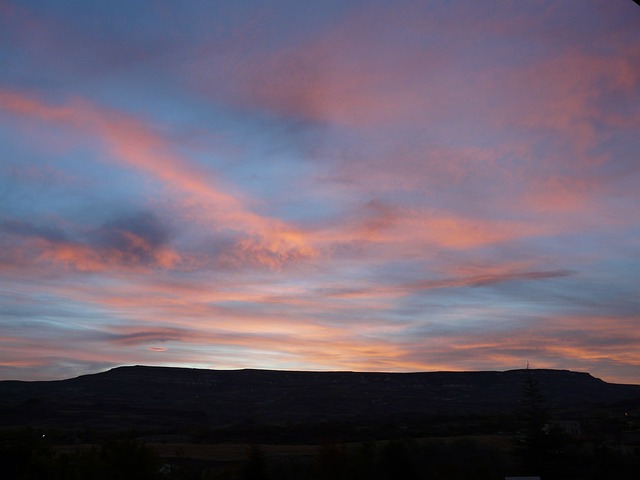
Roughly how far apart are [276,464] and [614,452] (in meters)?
40.1

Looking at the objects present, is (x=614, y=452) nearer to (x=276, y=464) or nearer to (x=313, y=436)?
(x=276, y=464)

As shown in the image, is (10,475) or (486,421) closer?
(10,475)

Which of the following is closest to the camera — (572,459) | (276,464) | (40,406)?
(572,459)

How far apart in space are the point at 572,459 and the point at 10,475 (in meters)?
55.3

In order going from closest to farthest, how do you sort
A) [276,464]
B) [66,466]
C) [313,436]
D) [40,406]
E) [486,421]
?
[66,466]
[276,464]
[313,436]
[486,421]
[40,406]

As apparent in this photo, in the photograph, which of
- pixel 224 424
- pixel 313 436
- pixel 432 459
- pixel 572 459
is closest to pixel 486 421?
pixel 313 436

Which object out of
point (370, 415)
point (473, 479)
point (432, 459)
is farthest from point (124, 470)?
point (370, 415)

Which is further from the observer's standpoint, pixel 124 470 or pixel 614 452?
pixel 614 452

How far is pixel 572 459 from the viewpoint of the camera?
68.2m

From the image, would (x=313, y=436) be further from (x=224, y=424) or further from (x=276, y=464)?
(x=224, y=424)

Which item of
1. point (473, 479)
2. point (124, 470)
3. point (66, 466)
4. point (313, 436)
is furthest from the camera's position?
point (313, 436)

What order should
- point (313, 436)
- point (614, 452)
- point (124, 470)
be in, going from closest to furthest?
point (124, 470) < point (614, 452) < point (313, 436)

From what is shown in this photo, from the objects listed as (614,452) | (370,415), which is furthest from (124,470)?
(370,415)

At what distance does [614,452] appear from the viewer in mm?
73062
